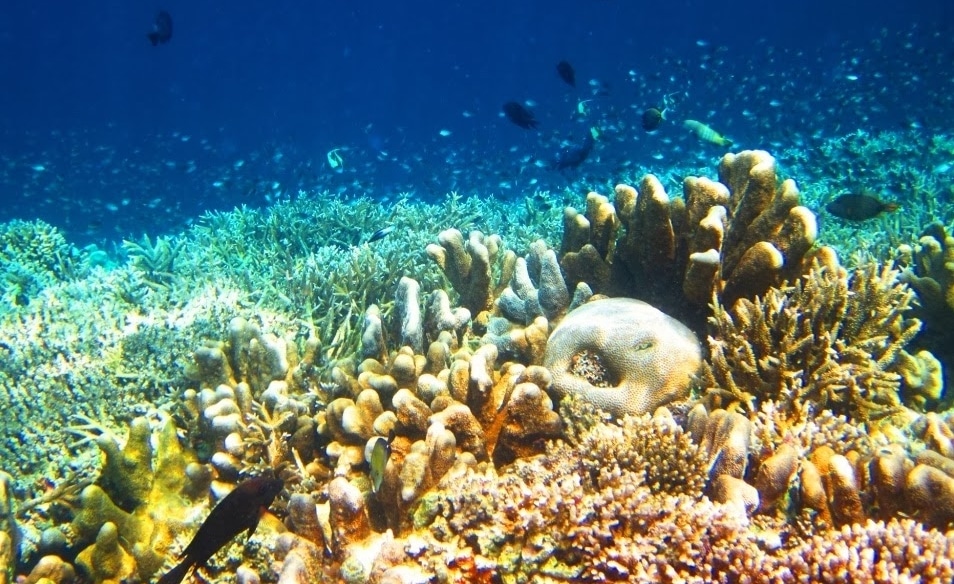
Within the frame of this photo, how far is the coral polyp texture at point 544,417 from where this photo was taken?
2.44 m

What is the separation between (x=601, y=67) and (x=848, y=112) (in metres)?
54.1

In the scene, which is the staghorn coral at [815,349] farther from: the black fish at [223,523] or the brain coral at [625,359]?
the black fish at [223,523]

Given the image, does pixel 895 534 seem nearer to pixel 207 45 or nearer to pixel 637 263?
pixel 637 263

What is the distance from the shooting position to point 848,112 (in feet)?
96.2

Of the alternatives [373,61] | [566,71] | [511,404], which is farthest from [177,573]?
[373,61]

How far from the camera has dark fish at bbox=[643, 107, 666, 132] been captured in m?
9.49

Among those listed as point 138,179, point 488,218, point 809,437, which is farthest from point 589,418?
point 138,179

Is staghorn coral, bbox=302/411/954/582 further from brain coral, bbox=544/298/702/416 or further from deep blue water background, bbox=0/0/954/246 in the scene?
deep blue water background, bbox=0/0/954/246

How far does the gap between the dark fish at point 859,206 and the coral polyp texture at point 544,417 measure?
0.66 metres

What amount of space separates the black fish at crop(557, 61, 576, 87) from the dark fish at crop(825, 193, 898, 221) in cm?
643

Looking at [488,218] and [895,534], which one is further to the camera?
[488,218]

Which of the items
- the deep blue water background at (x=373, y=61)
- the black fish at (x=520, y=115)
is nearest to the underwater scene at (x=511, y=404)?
the black fish at (x=520, y=115)

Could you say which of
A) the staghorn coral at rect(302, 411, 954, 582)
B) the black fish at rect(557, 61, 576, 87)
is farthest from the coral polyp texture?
the black fish at rect(557, 61, 576, 87)

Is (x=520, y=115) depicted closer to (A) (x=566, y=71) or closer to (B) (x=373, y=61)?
(A) (x=566, y=71)
